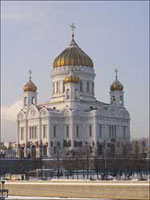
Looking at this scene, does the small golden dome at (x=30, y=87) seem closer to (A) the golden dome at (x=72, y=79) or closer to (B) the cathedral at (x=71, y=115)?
(B) the cathedral at (x=71, y=115)

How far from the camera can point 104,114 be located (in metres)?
81.9

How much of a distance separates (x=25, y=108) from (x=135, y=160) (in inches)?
1088

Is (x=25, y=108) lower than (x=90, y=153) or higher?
higher

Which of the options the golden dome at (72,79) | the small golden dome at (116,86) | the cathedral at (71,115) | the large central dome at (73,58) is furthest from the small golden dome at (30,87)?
the small golden dome at (116,86)

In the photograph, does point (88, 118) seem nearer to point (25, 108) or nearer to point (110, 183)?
point (25, 108)

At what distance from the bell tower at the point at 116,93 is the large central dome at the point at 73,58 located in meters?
4.63

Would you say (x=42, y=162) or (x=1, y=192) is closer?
(x=1, y=192)

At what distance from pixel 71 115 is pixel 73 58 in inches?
389

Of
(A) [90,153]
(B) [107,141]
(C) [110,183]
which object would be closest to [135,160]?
(A) [90,153]

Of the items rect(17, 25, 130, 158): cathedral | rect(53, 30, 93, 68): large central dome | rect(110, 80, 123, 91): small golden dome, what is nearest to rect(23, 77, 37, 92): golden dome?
rect(17, 25, 130, 158): cathedral

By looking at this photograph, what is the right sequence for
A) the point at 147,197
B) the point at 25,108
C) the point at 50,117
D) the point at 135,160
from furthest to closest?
the point at 25,108 → the point at 50,117 → the point at 135,160 → the point at 147,197

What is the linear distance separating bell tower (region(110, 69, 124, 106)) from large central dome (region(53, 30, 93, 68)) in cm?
463

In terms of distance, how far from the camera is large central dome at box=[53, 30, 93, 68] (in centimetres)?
8556

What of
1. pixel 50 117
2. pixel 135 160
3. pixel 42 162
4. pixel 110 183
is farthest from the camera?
pixel 50 117
